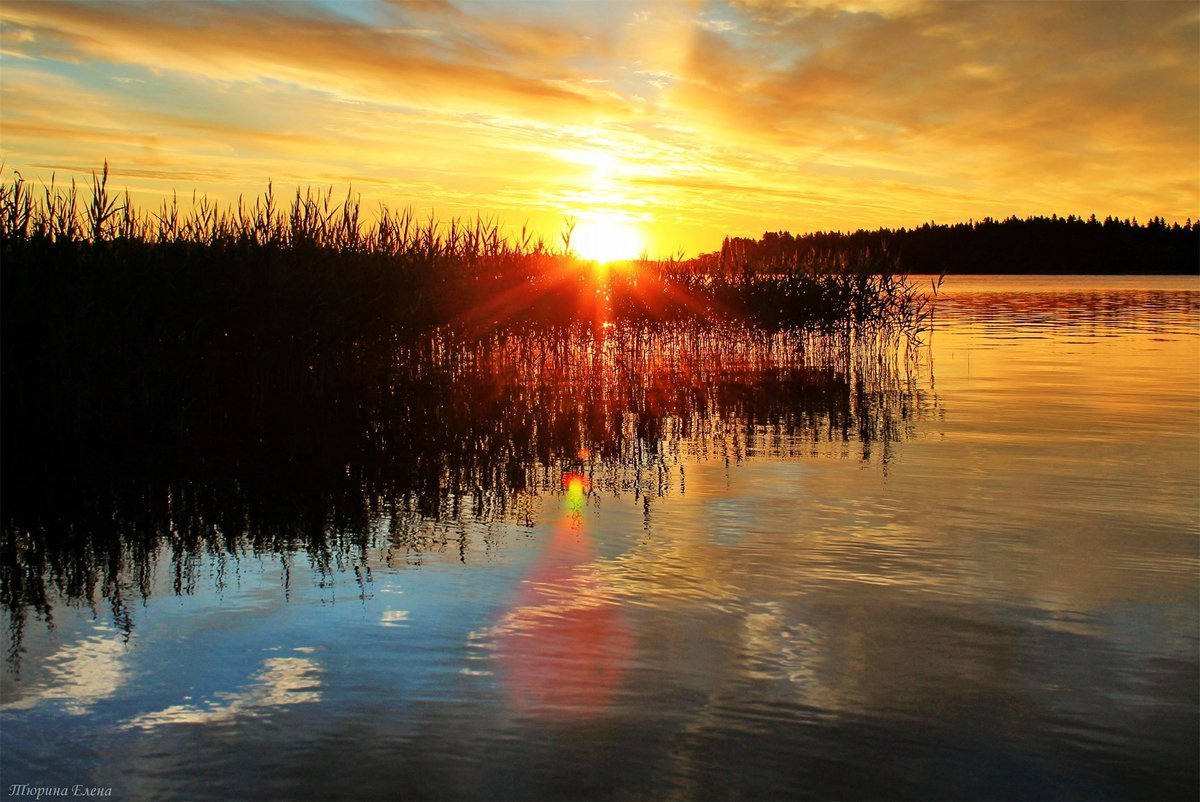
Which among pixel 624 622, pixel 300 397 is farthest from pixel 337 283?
pixel 624 622

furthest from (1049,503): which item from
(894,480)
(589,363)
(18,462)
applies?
(589,363)

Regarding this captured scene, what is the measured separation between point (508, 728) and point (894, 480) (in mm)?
6322

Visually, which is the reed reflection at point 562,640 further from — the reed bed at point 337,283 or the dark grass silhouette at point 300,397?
the reed bed at point 337,283

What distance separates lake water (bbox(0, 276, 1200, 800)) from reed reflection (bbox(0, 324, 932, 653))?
0.07 m

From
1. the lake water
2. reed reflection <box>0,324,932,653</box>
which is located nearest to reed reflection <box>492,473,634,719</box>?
the lake water

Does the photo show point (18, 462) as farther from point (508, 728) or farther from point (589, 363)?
point (589, 363)

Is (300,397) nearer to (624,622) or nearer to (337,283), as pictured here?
(337,283)

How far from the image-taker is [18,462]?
10805 millimetres

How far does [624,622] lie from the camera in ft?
18.4

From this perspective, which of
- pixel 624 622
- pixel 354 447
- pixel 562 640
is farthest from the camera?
pixel 354 447

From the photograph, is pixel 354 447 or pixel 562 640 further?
pixel 354 447

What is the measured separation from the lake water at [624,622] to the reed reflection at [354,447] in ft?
0.24

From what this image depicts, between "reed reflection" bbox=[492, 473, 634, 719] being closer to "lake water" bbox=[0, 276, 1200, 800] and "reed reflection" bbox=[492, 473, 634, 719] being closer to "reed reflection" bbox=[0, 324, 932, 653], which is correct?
"lake water" bbox=[0, 276, 1200, 800]

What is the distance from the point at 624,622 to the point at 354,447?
707 cm
